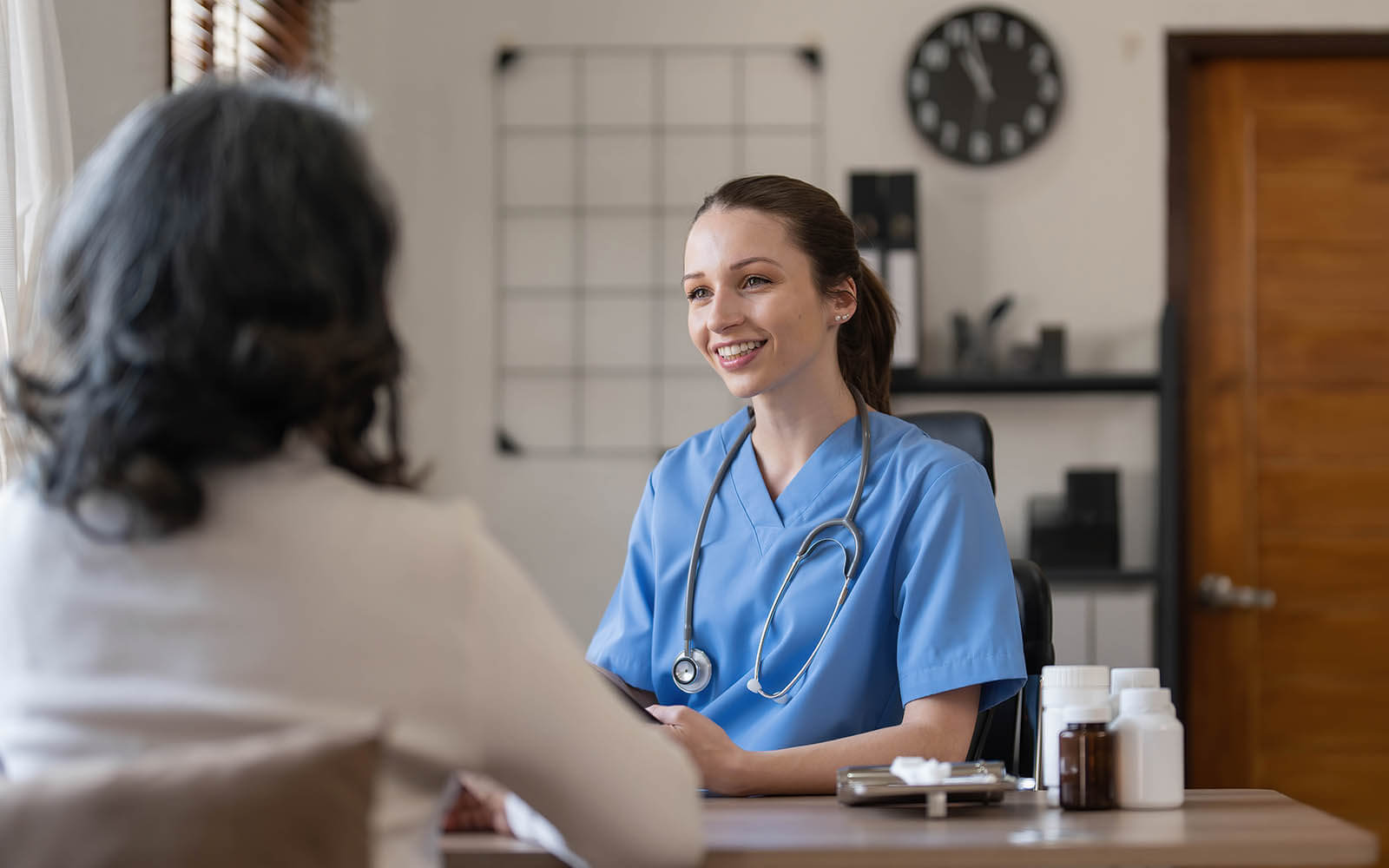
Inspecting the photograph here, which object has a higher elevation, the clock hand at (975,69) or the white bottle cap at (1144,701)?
the clock hand at (975,69)

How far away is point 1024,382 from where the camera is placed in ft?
9.98

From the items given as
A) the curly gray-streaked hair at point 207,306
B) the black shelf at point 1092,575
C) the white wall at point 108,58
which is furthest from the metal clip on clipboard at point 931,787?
the black shelf at point 1092,575

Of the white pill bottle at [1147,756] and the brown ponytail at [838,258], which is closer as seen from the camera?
the white pill bottle at [1147,756]

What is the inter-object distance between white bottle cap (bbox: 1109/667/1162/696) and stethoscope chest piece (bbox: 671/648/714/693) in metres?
0.51

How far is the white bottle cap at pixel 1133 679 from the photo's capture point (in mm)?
1136

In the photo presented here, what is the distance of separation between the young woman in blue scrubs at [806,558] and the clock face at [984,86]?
155 cm

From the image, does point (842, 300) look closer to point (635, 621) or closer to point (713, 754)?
point (635, 621)

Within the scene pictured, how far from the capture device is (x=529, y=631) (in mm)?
775

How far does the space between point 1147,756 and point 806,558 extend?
512 mm

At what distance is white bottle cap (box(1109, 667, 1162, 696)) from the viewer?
1.14m

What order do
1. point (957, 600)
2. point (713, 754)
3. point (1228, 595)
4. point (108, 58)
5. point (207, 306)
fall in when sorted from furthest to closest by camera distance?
point (1228, 595) < point (108, 58) < point (957, 600) < point (713, 754) < point (207, 306)

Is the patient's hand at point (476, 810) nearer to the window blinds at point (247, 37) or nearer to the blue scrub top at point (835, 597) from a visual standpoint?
the blue scrub top at point (835, 597)

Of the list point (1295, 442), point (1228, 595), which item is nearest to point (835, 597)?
point (1228, 595)

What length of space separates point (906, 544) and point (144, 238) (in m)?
0.95
